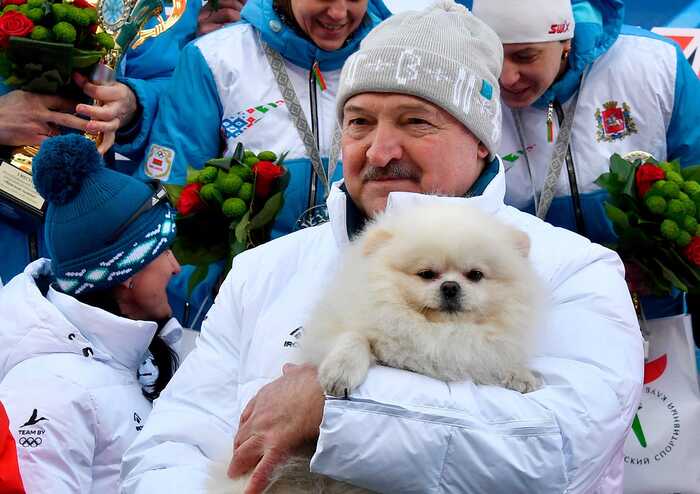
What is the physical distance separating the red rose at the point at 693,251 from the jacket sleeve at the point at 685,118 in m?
0.60

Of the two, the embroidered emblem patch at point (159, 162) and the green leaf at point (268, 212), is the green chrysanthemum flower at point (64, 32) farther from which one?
the green leaf at point (268, 212)

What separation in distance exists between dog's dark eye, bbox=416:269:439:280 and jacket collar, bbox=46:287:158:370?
1344 mm

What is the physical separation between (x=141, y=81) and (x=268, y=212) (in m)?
1.44

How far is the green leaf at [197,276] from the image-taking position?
317 cm

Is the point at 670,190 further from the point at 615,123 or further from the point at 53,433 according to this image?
the point at 53,433

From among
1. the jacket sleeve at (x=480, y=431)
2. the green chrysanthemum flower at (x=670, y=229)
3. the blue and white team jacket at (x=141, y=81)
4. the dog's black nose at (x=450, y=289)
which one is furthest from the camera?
the blue and white team jacket at (x=141, y=81)

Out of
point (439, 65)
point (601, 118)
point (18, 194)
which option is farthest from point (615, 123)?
point (18, 194)

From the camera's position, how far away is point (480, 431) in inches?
63.9

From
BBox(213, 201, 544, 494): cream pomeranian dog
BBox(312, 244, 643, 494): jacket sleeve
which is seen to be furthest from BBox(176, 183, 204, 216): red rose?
BBox(312, 244, 643, 494): jacket sleeve

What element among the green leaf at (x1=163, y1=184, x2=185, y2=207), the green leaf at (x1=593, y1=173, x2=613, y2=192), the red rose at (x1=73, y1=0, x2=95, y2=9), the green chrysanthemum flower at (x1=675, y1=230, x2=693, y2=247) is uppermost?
the red rose at (x1=73, y1=0, x2=95, y2=9)

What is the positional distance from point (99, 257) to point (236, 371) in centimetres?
95

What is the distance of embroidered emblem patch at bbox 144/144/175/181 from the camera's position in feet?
12.0

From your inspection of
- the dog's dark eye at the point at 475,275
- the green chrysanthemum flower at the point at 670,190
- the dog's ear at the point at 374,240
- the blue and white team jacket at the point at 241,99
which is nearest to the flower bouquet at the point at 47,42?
the blue and white team jacket at the point at 241,99

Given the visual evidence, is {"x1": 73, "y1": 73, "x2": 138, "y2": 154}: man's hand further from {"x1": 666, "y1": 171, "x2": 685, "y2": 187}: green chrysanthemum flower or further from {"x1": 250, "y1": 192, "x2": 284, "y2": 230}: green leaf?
{"x1": 666, "y1": 171, "x2": 685, "y2": 187}: green chrysanthemum flower
